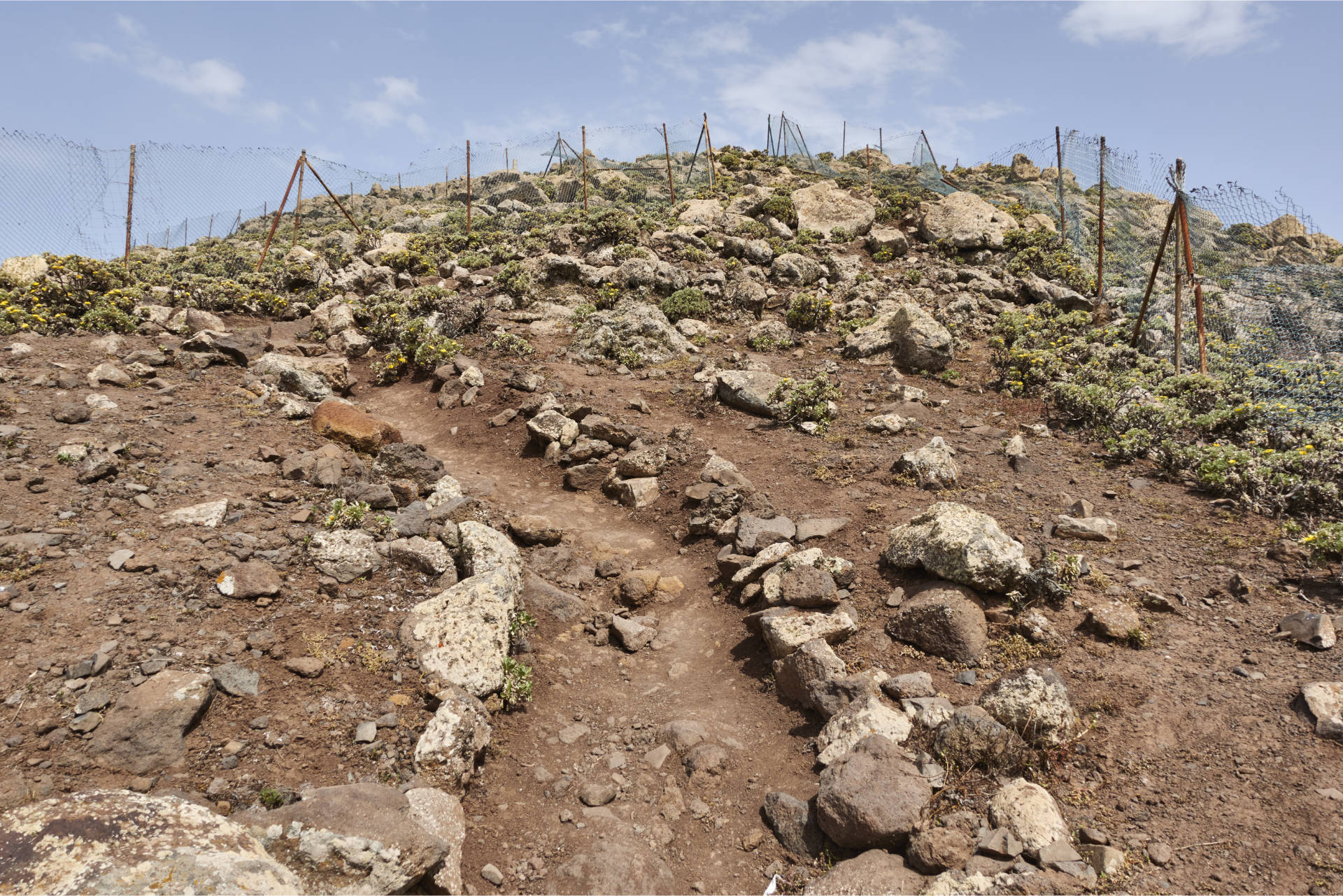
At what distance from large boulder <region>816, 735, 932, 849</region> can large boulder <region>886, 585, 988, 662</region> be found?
138 centimetres

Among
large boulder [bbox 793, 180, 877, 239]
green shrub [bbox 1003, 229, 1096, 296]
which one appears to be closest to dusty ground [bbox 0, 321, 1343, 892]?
green shrub [bbox 1003, 229, 1096, 296]

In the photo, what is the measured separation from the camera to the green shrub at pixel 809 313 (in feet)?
50.6

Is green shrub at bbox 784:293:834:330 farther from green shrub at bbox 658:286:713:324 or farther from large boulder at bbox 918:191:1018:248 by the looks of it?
large boulder at bbox 918:191:1018:248

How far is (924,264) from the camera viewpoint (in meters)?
19.3

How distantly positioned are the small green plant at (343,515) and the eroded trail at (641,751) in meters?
1.99

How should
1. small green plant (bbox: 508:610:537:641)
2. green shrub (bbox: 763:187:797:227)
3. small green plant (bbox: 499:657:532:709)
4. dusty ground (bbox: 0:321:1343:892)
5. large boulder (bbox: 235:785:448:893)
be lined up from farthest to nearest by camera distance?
1. green shrub (bbox: 763:187:797:227)
2. small green plant (bbox: 508:610:537:641)
3. small green plant (bbox: 499:657:532:709)
4. dusty ground (bbox: 0:321:1343:892)
5. large boulder (bbox: 235:785:448:893)

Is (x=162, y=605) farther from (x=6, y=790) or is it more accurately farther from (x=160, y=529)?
(x=6, y=790)

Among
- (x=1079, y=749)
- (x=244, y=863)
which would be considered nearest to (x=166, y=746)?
(x=244, y=863)

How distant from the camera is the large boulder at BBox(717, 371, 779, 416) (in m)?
11.0

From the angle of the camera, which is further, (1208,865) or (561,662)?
(561,662)

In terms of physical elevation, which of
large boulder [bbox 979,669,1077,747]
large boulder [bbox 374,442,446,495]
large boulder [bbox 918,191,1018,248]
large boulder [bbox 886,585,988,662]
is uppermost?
large boulder [bbox 918,191,1018,248]

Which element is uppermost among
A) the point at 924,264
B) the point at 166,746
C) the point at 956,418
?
the point at 924,264

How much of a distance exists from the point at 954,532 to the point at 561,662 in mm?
4056

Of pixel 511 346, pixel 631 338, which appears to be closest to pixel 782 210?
pixel 631 338
